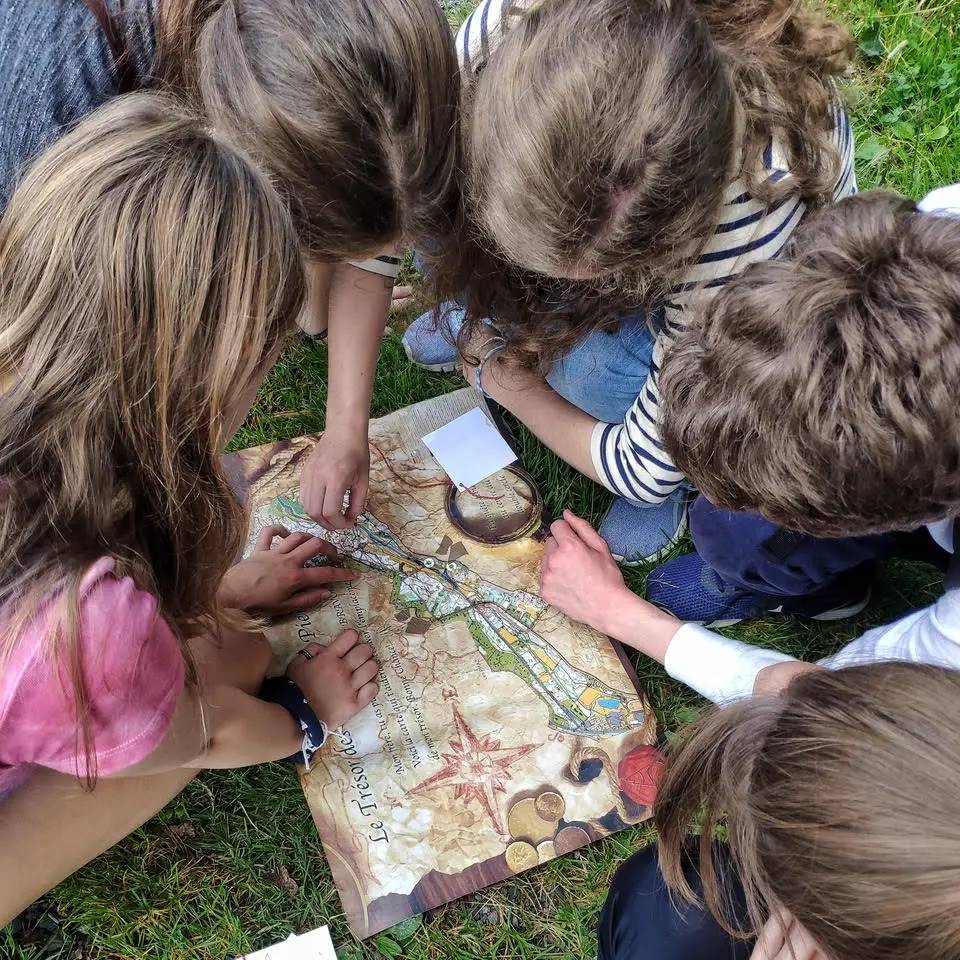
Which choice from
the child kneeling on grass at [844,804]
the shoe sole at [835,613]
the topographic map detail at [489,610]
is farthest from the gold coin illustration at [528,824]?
the shoe sole at [835,613]

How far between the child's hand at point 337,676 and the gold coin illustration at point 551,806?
34cm

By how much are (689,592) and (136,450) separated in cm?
107

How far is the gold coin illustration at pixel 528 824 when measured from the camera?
1315mm

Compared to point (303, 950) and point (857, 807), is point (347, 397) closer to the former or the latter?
point (303, 950)

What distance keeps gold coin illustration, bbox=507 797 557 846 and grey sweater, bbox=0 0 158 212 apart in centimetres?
124

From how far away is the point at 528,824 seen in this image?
1.32m

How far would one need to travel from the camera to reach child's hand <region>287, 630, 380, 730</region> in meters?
1.36

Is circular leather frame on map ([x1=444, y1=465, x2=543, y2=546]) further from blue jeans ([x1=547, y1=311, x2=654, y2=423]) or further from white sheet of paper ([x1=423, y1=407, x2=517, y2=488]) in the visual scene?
blue jeans ([x1=547, y1=311, x2=654, y2=423])

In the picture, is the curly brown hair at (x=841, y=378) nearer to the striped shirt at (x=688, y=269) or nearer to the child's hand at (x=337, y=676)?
the striped shirt at (x=688, y=269)

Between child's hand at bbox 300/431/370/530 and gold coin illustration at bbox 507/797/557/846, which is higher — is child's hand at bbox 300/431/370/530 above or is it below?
above

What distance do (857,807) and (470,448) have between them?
109 cm

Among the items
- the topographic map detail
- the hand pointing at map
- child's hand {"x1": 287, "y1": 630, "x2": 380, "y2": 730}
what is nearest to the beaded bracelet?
child's hand {"x1": 287, "y1": 630, "x2": 380, "y2": 730}

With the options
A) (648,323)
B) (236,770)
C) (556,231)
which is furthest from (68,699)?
(648,323)

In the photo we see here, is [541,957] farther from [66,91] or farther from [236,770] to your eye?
[66,91]
